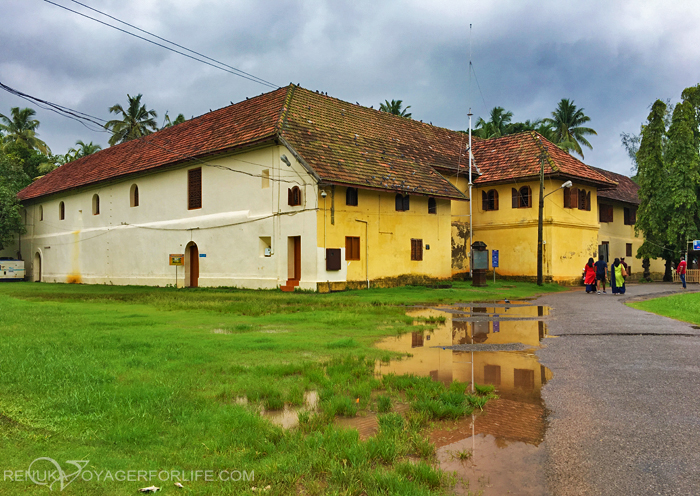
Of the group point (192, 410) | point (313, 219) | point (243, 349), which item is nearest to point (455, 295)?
point (313, 219)

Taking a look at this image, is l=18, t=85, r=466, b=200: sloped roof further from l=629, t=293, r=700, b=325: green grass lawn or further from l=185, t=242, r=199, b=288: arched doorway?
l=629, t=293, r=700, b=325: green grass lawn

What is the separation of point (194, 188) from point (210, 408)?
24.1 metres

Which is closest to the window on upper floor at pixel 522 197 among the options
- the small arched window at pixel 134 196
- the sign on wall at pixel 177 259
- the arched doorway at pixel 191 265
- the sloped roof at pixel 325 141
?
the sloped roof at pixel 325 141

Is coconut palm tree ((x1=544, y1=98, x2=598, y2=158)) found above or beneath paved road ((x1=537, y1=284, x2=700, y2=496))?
above

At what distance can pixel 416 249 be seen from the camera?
26.6m

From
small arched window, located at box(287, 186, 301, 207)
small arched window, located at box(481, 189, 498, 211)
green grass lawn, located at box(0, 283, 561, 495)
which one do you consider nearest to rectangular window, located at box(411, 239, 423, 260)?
small arched window, located at box(287, 186, 301, 207)

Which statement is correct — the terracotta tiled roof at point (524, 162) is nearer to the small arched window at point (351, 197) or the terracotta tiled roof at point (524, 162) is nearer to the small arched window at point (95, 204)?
the small arched window at point (351, 197)

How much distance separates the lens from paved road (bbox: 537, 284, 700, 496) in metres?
3.71

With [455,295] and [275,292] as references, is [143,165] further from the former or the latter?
[455,295]

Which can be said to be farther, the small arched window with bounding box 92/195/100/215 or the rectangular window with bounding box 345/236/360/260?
the small arched window with bounding box 92/195/100/215

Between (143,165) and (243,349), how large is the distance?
990 inches

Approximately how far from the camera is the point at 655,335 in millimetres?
10156

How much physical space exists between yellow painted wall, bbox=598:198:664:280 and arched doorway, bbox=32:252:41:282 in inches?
1644

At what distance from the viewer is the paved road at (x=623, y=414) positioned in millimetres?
3715
